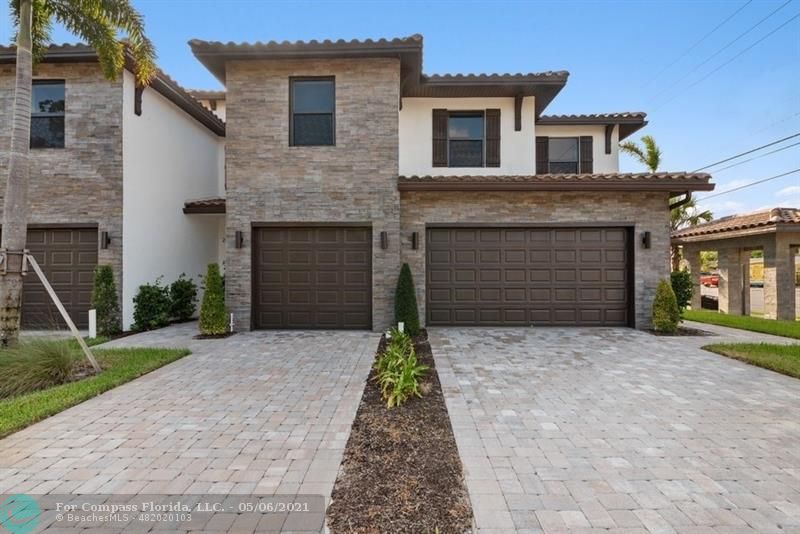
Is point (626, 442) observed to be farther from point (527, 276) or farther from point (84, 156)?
point (84, 156)

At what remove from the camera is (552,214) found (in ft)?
31.9

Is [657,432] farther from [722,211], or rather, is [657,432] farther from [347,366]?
[722,211]

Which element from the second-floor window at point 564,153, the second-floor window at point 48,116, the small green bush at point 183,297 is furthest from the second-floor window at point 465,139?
the second-floor window at point 48,116

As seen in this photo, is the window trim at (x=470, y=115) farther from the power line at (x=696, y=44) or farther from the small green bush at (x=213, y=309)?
the power line at (x=696, y=44)

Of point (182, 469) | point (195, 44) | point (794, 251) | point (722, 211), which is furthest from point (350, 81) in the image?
point (722, 211)

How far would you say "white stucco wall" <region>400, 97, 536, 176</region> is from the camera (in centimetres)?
1140

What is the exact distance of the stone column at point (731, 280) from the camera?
1392cm

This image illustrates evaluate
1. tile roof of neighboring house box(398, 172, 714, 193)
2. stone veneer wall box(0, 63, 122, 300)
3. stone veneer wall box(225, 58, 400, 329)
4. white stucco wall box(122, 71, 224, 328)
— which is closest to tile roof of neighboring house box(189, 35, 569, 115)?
stone veneer wall box(225, 58, 400, 329)

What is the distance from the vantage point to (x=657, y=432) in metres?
3.88

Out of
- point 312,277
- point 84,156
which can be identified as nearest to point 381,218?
point 312,277

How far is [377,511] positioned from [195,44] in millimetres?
9817

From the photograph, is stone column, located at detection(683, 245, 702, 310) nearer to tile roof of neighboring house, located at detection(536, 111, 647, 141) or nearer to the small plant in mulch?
tile roof of neighboring house, located at detection(536, 111, 647, 141)

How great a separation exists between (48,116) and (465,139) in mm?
10451

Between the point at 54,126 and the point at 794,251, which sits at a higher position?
the point at 54,126
